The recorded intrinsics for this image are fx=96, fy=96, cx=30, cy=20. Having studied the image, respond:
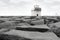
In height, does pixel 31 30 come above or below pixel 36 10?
above

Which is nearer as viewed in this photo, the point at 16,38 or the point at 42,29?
the point at 16,38

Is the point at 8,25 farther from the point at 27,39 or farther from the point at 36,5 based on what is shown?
the point at 36,5

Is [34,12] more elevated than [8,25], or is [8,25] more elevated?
[8,25]

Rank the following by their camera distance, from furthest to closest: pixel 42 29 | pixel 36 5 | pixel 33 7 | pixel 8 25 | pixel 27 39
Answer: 1. pixel 33 7
2. pixel 36 5
3. pixel 8 25
4. pixel 42 29
5. pixel 27 39

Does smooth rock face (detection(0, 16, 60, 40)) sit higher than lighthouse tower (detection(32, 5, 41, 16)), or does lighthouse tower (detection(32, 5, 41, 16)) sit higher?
smooth rock face (detection(0, 16, 60, 40))

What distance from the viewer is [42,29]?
837mm

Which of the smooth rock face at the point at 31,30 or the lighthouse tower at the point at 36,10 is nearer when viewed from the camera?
the smooth rock face at the point at 31,30

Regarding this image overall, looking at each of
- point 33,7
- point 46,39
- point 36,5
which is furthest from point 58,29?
point 33,7

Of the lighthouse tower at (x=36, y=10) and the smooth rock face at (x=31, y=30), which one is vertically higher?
the smooth rock face at (x=31, y=30)

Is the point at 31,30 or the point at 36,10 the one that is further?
the point at 36,10

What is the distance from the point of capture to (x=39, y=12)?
18.2m

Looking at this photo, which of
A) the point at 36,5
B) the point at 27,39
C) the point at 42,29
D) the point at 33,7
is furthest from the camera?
the point at 33,7

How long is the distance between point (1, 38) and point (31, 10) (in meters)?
18.4

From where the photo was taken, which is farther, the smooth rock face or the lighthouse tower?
the lighthouse tower
